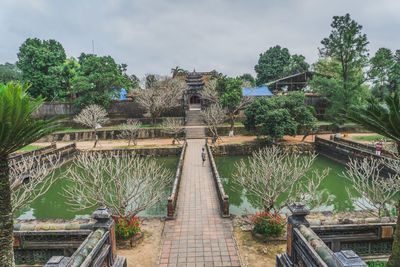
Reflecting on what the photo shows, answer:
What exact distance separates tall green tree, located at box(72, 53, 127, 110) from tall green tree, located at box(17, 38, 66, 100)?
3.02 meters

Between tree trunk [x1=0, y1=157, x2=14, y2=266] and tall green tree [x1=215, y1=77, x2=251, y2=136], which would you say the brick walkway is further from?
tall green tree [x1=215, y1=77, x2=251, y2=136]

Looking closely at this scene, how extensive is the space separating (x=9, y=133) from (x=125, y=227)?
4.90m

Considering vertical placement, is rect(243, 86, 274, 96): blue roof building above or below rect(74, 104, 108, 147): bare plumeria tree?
above

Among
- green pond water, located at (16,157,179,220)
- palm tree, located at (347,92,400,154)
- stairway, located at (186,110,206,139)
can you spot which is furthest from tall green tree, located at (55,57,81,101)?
Answer: palm tree, located at (347,92,400,154)

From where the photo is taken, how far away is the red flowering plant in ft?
24.1

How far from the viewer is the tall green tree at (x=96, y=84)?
28188mm

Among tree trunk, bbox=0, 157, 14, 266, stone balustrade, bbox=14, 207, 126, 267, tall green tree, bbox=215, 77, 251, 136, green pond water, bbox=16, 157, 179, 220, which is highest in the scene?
tall green tree, bbox=215, 77, 251, 136

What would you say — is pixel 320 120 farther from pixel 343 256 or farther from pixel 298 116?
pixel 343 256

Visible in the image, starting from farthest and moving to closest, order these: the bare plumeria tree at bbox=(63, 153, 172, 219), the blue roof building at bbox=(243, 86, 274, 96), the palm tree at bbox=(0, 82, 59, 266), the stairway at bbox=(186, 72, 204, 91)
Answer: the stairway at bbox=(186, 72, 204, 91)
the blue roof building at bbox=(243, 86, 274, 96)
the bare plumeria tree at bbox=(63, 153, 172, 219)
the palm tree at bbox=(0, 82, 59, 266)

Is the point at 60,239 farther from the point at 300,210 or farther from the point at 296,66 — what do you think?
the point at 296,66

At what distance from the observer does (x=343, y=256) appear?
3.52 m

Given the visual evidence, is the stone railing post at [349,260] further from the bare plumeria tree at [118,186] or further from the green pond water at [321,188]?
the bare plumeria tree at [118,186]

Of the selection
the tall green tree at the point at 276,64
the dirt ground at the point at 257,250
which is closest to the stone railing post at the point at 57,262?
the dirt ground at the point at 257,250

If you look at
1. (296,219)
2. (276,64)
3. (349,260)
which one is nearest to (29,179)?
(296,219)
